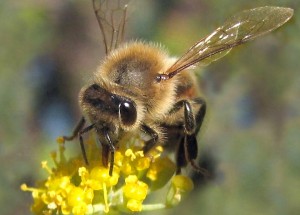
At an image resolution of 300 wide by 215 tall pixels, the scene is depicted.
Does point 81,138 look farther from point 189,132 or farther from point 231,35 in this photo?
point 231,35

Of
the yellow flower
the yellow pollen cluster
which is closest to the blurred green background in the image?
the yellow pollen cluster

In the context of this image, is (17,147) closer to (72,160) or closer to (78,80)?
(78,80)

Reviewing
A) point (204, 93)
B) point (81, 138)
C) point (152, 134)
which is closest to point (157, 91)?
point (152, 134)

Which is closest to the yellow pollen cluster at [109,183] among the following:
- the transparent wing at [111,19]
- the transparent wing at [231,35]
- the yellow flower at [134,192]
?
the yellow flower at [134,192]

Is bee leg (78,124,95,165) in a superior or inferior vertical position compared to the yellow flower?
superior

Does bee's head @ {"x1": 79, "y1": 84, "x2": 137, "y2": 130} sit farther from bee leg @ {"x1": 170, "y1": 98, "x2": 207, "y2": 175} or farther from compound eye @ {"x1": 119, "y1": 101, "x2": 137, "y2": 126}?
bee leg @ {"x1": 170, "y1": 98, "x2": 207, "y2": 175}

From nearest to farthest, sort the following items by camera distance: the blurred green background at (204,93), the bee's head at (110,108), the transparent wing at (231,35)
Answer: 1. the bee's head at (110,108)
2. the transparent wing at (231,35)
3. the blurred green background at (204,93)

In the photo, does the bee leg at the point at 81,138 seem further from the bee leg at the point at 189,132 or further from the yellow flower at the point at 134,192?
the bee leg at the point at 189,132
